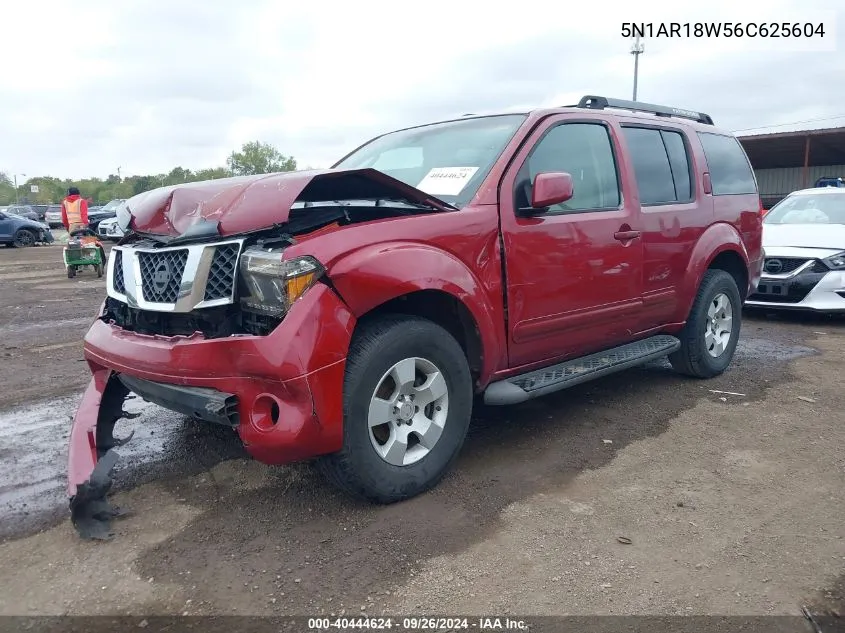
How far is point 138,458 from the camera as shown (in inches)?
146

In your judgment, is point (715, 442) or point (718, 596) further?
point (715, 442)

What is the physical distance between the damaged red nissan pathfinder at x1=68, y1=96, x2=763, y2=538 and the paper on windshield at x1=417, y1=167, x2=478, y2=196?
0.02 meters

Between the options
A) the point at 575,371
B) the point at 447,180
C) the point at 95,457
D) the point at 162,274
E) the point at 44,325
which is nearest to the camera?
the point at 162,274

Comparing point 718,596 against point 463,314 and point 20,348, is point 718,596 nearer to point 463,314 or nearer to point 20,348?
point 463,314

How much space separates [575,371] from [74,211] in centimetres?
1164

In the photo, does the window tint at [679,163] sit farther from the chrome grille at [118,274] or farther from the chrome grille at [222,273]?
the chrome grille at [118,274]

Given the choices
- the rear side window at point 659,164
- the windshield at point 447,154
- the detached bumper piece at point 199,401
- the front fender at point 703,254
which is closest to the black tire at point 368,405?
the detached bumper piece at point 199,401

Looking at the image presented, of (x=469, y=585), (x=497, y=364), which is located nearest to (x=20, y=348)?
(x=497, y=364)

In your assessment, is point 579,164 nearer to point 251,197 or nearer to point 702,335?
point 702,335

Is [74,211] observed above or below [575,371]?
above

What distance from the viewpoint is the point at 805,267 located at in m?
7.43

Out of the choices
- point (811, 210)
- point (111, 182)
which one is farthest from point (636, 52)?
point (111, 182)

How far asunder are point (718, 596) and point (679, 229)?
283cm

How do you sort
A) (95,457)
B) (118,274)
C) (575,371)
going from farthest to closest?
(575,371)
(118,274)
(95,457)
